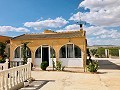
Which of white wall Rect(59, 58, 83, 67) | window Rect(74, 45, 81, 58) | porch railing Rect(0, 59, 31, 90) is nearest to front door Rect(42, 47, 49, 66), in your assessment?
white wall Rect(59, 58, 83, 67)

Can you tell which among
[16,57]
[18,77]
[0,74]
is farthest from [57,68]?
[0,74]

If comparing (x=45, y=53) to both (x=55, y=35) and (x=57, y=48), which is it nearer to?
(x=57, y=48)

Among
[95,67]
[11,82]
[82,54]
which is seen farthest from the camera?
[82,54]

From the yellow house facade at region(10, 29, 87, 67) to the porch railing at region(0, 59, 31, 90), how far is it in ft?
31.7

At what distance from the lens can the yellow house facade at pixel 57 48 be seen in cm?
2152

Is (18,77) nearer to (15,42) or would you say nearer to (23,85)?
(23,85)

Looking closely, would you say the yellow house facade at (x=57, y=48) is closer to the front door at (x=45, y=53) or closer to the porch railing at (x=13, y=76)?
the front door at (x=45, y=53)

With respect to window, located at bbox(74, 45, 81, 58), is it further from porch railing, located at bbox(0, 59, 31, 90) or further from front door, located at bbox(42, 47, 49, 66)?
porch railing, located at bbox(0, 59, 31, 90)

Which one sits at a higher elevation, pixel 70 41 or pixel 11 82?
pixel 70 41

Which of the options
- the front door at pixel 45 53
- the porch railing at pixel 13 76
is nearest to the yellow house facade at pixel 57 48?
the front door at pixel 45 53

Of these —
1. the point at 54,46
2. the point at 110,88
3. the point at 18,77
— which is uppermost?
the point at 54,46

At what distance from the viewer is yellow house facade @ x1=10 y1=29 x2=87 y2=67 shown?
21516 millimetres

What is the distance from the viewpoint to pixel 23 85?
1073 cm

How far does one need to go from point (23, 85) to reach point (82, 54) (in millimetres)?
11574
